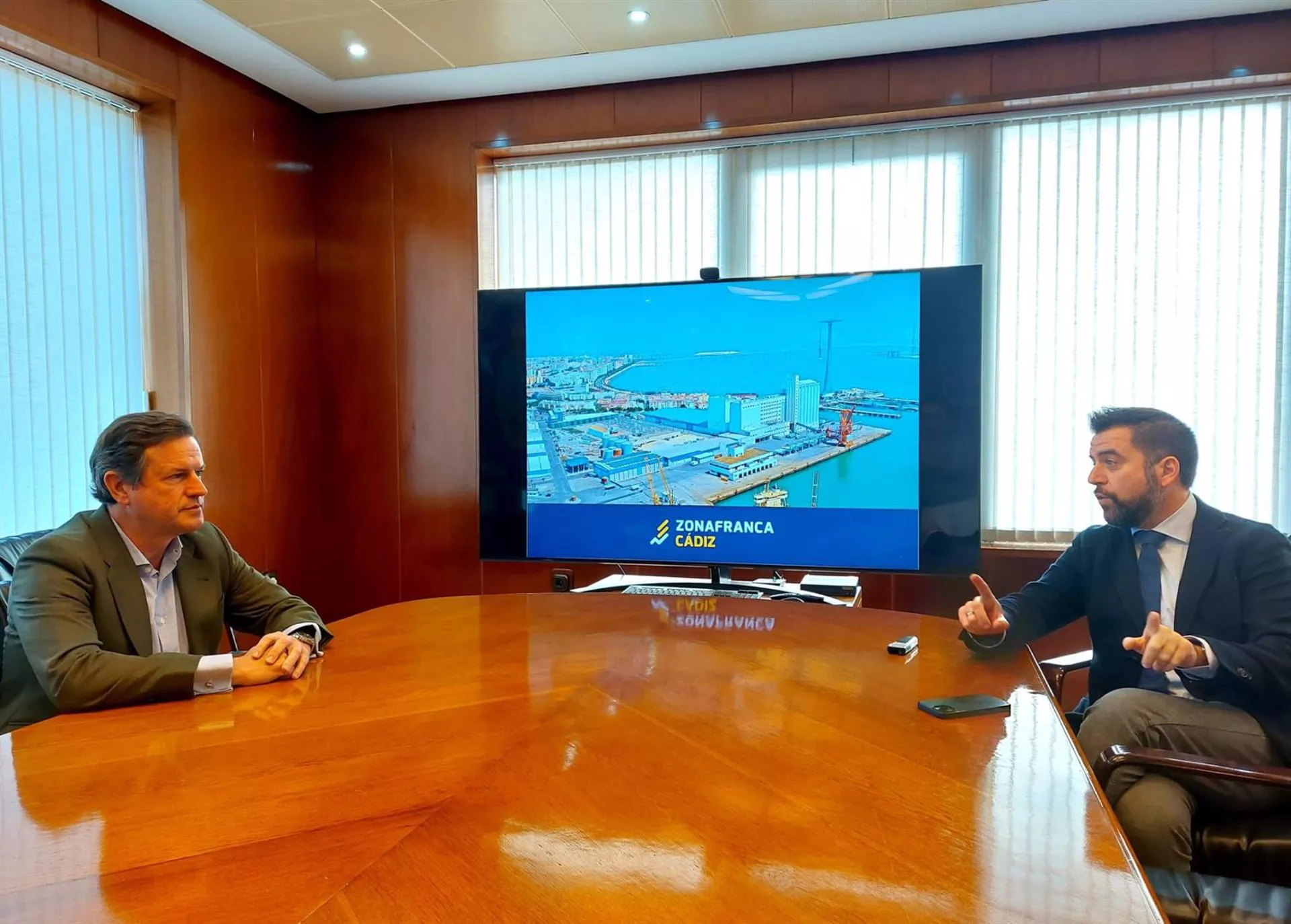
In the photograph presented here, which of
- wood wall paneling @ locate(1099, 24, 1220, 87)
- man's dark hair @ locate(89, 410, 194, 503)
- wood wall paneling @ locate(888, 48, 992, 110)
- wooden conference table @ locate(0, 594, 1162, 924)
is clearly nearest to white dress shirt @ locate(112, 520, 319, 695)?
man's dark hair @ locate(89, 410, 194, 503)

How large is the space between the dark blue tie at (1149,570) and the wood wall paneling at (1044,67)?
2.02m

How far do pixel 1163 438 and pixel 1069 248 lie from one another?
5.12 feet

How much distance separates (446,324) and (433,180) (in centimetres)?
66

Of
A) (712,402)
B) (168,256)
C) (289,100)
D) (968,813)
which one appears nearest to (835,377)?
(712,402)

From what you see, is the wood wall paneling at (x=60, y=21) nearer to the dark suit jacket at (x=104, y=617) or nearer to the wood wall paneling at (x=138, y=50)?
the wood wall paneling at (x=138, y=50)

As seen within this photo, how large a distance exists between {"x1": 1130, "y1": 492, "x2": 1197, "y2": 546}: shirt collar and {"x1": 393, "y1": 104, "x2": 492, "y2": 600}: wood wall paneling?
275 centimetres

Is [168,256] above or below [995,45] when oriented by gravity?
below

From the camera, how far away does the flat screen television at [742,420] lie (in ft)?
9.06

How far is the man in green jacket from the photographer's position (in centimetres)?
156

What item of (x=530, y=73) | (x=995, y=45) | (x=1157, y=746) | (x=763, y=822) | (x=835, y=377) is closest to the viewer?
(x=763, y=822)

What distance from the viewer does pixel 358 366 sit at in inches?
161

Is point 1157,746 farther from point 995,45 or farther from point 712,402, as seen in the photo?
point 995,45

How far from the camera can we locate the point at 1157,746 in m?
1.72

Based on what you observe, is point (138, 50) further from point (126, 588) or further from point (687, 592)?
point (687, 592)
